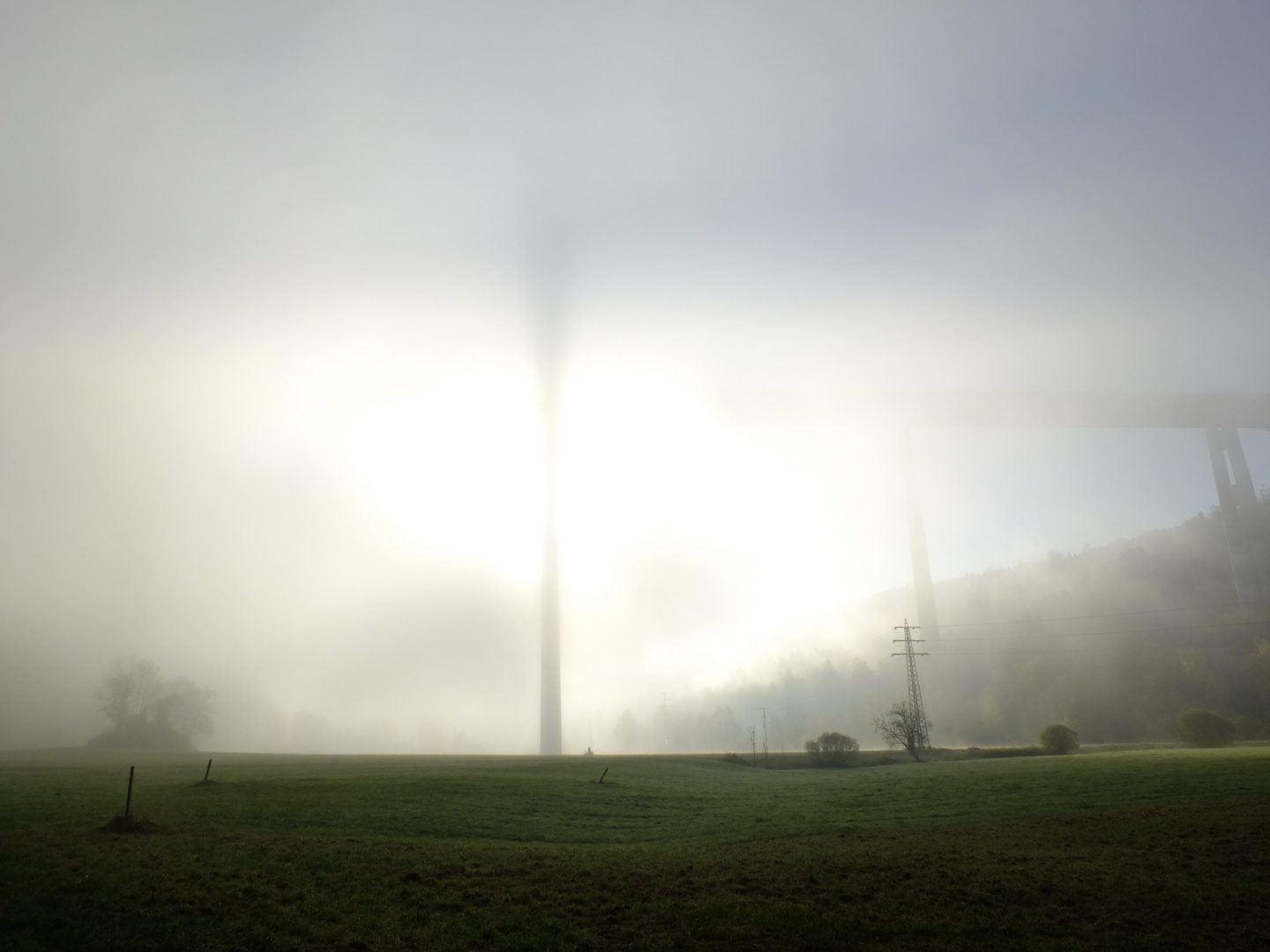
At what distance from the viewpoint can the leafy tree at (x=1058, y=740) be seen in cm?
8088

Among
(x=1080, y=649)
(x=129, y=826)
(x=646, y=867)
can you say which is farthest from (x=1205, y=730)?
(x=129, y=826)

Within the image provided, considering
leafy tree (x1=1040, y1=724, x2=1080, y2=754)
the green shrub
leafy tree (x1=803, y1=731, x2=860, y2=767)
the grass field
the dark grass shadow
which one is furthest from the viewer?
the green shrub

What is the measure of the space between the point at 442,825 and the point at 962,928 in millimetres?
24813

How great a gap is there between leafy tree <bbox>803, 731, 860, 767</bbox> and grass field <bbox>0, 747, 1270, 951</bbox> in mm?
37542

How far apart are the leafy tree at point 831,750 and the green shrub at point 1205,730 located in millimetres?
43763

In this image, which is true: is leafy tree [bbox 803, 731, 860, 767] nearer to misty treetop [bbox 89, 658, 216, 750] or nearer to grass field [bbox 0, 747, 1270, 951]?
grass field [bbox 0, 747, 1270, 951]

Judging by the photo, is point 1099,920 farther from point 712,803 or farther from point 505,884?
point 712,803

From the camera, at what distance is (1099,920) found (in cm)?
2188

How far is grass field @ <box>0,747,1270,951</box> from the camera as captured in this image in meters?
21.2

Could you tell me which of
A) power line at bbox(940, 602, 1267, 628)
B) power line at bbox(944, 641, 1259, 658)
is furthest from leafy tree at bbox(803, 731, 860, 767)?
power line at bbox(940, 602, 1267, 628)

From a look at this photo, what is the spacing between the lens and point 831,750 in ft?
269

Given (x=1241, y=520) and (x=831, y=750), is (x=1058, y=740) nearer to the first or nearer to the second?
(x=831, y=750)

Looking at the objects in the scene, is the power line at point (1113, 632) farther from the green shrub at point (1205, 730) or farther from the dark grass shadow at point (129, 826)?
the dark grass shadow at point (129, 826)

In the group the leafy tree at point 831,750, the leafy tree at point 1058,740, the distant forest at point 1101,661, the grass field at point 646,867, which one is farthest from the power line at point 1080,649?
the grass field at point 646,867
